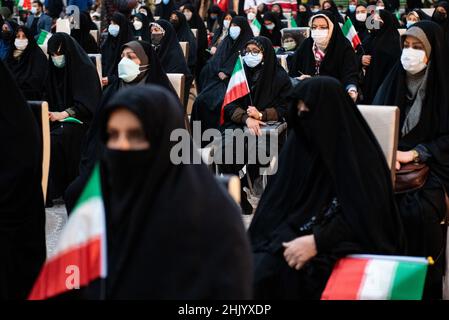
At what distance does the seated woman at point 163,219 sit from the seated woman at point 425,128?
1.76 metres

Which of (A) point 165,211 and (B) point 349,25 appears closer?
(A) point 165,211

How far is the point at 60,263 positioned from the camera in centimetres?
214

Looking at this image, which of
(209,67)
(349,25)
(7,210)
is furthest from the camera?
(349,25)

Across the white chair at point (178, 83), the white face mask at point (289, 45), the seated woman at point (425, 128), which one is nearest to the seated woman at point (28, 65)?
the white chair at point (178, 83)

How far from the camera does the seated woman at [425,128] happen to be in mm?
3676

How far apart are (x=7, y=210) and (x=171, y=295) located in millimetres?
1510

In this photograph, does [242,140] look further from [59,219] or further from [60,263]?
[60,263]

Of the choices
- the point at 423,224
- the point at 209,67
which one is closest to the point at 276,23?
the point at 209,67

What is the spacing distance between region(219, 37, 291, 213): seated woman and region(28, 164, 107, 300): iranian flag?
355 centimetres

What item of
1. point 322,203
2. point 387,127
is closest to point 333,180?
point 322,203

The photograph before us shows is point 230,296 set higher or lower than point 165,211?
lower

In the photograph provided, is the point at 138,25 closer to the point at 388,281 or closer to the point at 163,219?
the point at 388,281

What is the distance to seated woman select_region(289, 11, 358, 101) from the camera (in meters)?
6.51

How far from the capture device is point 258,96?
19.1 feet
